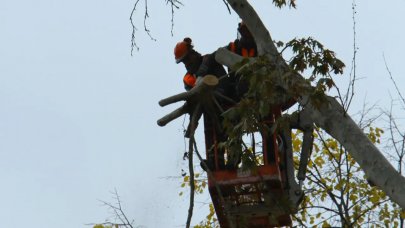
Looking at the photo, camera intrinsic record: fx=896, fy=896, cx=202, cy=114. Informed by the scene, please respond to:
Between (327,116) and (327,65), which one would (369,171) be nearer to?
(327,116)

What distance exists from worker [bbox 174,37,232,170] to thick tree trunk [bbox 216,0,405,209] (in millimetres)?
731

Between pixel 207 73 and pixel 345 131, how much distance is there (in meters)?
2.18

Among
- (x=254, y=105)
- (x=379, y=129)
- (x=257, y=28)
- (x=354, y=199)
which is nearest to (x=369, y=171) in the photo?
(x=254, y=105)

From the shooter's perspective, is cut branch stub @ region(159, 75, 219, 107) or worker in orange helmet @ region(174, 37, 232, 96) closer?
cut branch stub @ region(159, 75, 219, 107)

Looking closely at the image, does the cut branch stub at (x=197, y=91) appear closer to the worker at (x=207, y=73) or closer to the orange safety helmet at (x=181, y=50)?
the worker at (x=207, y=73)

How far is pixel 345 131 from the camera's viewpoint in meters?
5.71

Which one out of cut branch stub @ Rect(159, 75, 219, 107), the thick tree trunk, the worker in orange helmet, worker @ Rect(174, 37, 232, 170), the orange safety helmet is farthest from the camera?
the orange safety helmet

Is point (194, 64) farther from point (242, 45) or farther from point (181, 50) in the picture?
point (242, 45)

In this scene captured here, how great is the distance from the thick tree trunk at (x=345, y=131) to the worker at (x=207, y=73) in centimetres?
73

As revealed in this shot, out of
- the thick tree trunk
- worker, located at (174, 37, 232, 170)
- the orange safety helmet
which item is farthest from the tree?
the orange safety helmet

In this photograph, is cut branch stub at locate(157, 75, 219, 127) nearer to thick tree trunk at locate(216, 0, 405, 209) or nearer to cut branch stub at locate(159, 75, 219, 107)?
cut branch stub at locate(159, 75, 219, 107)

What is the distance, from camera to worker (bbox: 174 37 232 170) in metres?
7.46

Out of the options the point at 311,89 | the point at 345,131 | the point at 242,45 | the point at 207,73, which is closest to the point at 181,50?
the point at 207,73

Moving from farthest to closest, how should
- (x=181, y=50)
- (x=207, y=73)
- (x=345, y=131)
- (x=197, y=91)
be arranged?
(x=181, y=50)
(x=207, y=73)
(x=197, y=91)
(x=345, y=131)
